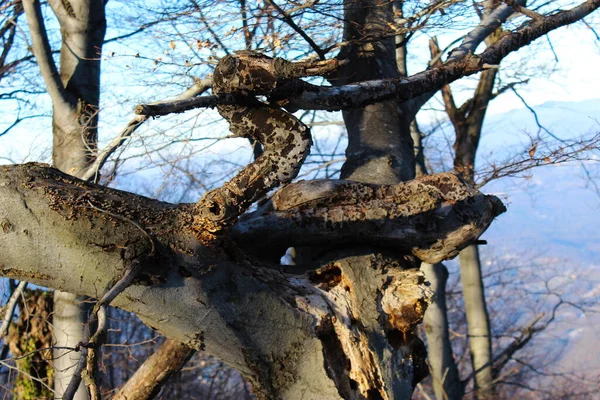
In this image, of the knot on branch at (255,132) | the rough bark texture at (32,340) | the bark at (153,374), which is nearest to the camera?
the knot on branch at (255,132)

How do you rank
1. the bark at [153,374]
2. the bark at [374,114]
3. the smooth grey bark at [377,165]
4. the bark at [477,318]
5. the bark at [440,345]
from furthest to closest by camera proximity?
the bark at [477,318]
the bark at [440,345]
the bark at [374,114]
the bark at [153,374]
the smooth grey bark at [377,165]

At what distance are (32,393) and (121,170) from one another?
2.77m

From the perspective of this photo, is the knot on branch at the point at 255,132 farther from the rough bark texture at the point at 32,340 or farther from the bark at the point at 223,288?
the rough bark texture at the point at 32,340

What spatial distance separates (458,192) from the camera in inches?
127

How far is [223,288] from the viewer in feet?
8.59

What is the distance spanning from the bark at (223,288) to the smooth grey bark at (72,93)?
101 inches

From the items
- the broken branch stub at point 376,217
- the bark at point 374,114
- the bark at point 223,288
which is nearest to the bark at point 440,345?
the bark at point 374,114

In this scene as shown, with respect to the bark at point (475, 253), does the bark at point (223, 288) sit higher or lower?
lower

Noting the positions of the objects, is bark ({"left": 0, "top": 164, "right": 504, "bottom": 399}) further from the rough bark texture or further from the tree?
the rough bark texture

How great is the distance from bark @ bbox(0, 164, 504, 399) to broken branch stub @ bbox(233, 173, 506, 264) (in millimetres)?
175

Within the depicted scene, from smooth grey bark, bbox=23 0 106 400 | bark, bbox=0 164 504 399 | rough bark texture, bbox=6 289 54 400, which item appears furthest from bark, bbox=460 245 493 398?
bark, bbox=0 164 504 399

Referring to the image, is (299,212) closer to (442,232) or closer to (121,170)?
(442,232)

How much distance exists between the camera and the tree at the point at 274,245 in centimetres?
236

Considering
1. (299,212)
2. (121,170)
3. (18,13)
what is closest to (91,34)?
(121,170)
